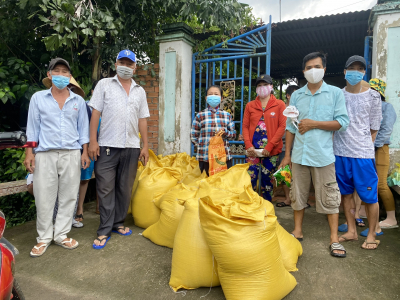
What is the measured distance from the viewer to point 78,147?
277cm

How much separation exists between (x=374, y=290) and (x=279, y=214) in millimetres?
1799

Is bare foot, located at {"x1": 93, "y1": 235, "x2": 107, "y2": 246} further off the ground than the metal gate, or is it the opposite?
the metal gate

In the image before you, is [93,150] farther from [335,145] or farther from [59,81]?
[335,145]

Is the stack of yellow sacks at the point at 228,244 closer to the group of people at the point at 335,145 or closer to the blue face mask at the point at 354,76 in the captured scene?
the group of people at the point at 335,145

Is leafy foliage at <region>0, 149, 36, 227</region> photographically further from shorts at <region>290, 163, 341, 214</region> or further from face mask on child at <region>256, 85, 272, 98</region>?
shorts at <region>290, 163, 341, 214</region>

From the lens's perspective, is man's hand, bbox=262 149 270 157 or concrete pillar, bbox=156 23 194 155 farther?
concrete pillar, bbox=156 23 194 155

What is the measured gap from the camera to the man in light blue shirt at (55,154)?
2598mm

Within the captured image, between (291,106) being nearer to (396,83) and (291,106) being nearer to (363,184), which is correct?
(363,184)

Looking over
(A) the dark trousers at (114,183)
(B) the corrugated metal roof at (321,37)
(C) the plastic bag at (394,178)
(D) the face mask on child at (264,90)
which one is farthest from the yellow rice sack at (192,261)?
(B) the corrugated metal roof at (321,37)

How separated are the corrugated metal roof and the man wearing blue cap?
2.98 metres

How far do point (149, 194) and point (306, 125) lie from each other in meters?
1.82

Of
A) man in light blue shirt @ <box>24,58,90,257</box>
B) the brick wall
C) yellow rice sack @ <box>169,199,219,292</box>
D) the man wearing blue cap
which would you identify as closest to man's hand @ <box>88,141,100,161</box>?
the man wearing blue cap

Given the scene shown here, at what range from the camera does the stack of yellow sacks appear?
5.63 feet

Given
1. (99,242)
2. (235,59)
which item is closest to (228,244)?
(99,242)
